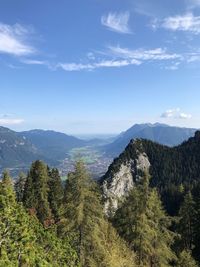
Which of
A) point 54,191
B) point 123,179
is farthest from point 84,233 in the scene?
point 123,179

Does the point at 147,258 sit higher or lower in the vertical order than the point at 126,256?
lower

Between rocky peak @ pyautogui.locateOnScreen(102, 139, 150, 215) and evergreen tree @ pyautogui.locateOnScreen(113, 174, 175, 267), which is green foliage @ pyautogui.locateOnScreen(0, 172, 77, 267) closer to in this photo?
evergreen tree @ pyautogui.locateOnScreen(113, 174, 175, 267)

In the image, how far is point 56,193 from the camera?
3300 inches

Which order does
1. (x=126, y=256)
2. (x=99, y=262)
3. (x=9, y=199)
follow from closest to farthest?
1. (x=9, y=199)
2. (x=99, y=262)
3. (x=126, y=256)

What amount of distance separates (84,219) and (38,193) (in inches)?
1675

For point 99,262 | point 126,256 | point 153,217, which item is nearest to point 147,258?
point 153,217

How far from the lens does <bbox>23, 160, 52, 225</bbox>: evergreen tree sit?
244ft

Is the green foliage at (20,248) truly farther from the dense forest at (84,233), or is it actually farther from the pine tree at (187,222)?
the pine tree at (187,222)

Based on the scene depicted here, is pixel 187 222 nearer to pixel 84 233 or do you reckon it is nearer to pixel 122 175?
pixel 84 233

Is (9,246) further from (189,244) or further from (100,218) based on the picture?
(189,244)

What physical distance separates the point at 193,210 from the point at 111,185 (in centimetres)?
10418

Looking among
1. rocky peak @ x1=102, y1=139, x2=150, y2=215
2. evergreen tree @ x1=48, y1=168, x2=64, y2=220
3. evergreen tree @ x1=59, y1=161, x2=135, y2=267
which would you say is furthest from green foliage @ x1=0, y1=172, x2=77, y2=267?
rocky peak @ x1=102, y1=139, x2=150, y2=215

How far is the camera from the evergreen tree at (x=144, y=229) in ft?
A: 143

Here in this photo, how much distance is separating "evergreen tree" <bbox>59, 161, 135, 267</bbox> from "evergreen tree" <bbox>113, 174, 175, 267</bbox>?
7.04 m
